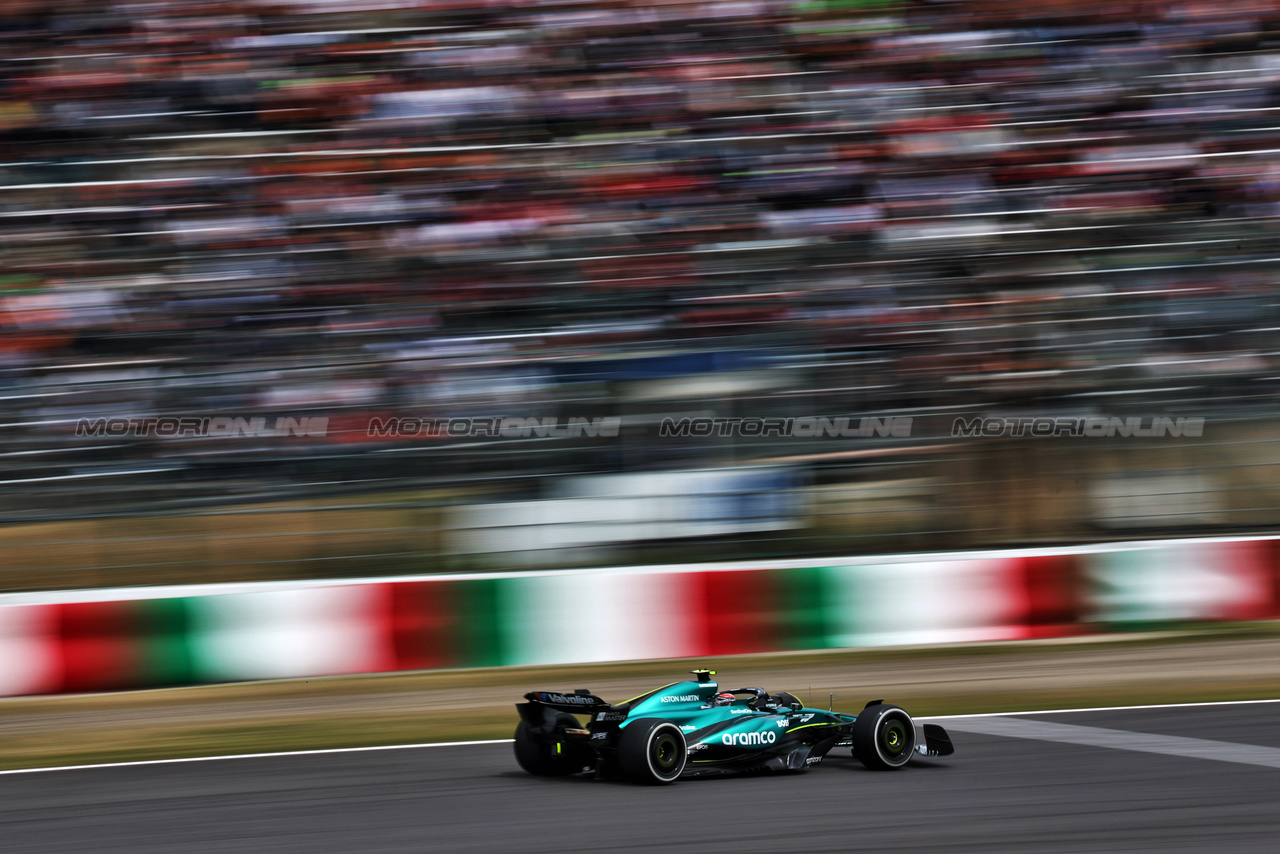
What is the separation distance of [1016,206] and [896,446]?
2420 millimetres

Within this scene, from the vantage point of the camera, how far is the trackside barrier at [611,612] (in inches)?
269

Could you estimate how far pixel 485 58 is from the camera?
30.8 ft

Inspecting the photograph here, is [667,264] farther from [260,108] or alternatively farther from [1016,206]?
[260,108]

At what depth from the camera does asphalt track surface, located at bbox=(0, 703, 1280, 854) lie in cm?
364

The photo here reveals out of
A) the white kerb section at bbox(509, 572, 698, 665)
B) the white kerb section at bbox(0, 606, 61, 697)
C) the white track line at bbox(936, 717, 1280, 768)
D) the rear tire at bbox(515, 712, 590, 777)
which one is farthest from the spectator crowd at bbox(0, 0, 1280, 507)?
the rear tire at bbox(515, 712, 590, 777)

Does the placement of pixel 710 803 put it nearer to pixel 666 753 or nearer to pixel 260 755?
pixel 666 753

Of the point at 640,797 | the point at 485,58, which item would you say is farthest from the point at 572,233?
the point at 640,797

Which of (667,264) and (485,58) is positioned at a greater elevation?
(485,58)

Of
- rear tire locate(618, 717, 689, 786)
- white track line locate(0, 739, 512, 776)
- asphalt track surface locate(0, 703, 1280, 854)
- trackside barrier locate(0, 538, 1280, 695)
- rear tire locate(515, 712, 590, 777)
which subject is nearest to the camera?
asphalt track surface locate(0, 703, 1280, 854)

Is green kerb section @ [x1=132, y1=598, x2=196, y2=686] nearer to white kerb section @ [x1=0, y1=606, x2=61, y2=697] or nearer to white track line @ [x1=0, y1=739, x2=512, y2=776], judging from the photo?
white kerb section @ [x1=0, y1=606, x2=61, y2=697]

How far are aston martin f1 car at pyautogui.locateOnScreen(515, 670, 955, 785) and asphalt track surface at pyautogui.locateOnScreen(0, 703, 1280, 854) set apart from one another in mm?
60

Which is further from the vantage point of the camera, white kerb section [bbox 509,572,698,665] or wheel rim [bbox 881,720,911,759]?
white kerb section [bbox 509,572,698,665]

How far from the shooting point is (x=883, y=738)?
443cm

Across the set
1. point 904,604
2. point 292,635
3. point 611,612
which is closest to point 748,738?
point 611,612
